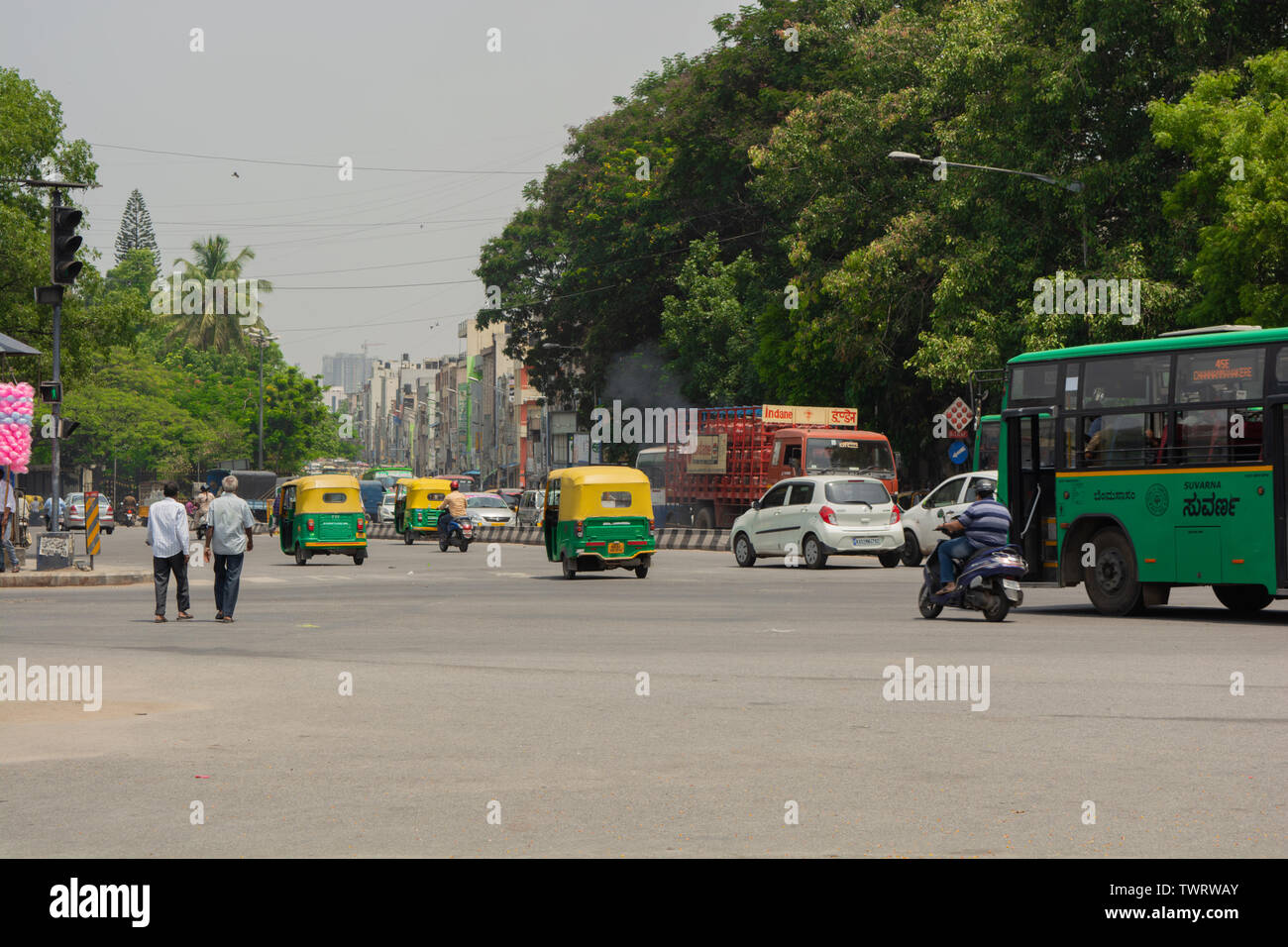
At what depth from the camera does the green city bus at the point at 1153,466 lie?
59.0 feet

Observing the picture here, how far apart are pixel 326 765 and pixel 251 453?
301ft

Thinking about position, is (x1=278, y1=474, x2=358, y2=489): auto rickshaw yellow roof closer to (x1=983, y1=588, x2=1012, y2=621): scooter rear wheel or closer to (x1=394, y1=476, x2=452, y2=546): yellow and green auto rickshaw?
(x1=394, y1=476, x2=452, y2=546): yellow and green auto rickshaw

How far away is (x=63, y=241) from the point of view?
2420 cm

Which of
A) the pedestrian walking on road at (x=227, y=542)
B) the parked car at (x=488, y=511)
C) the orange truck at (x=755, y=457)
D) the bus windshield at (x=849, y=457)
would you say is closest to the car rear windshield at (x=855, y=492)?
the orange truck at (x=755, y=457)

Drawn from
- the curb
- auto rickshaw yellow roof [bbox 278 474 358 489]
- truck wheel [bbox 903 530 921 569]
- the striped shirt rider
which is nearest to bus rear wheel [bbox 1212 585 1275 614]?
the striped shirt rider

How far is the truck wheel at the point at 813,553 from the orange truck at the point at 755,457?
22.8 ft

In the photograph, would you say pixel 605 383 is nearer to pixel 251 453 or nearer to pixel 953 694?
pixel 251 453

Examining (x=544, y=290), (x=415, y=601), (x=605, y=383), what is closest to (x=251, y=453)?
(x=544, y=290)

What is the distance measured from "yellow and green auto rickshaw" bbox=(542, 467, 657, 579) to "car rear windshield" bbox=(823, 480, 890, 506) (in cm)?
412

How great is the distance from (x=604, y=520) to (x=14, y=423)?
11.3 m

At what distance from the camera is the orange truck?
39344 millimetres

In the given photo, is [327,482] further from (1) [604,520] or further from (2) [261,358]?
(2) [261,358]

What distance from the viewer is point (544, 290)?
2771 inches

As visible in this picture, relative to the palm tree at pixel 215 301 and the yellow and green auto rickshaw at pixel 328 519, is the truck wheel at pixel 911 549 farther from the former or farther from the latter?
the palm tree at pixel 215 301
